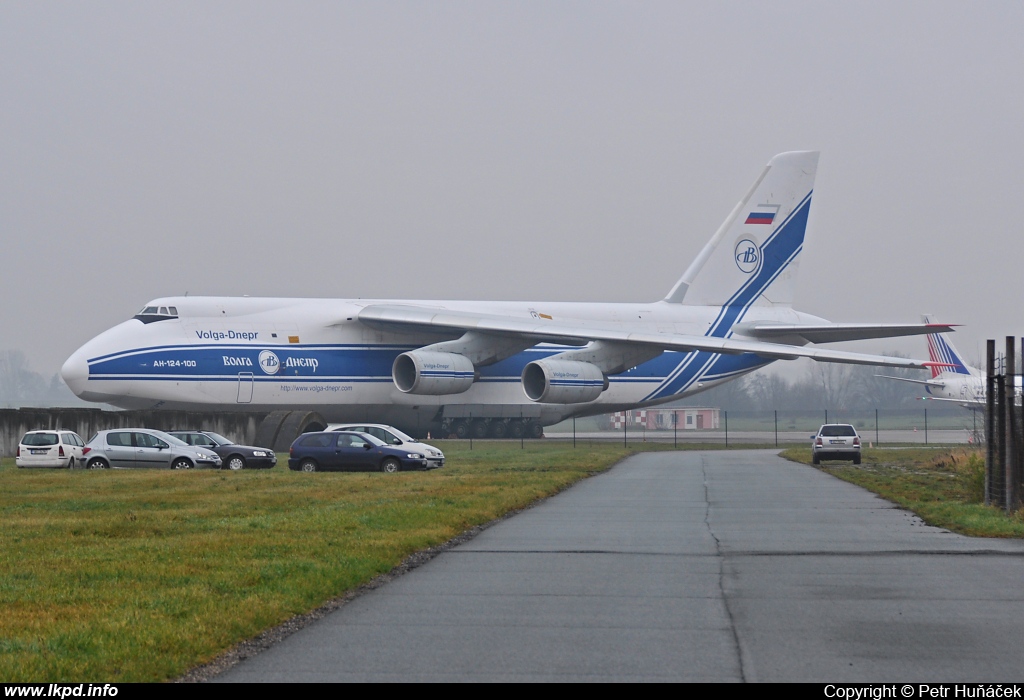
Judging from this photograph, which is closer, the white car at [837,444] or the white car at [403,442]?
the white car at [403,442]

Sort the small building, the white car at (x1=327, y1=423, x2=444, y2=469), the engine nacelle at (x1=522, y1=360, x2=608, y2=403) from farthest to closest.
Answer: the small building < the engine nacelle at (x1=522, y1=360, x2=608, y2=403) < the white car at (x1=327, y1=423, x2=444, y2=469)

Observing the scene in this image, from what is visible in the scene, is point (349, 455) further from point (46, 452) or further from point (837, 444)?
point (837, 444)

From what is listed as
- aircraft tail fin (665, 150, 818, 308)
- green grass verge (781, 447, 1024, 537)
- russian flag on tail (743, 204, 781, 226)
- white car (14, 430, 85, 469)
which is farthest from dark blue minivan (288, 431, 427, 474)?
russian flag on tail (743, 204, 781, 226)

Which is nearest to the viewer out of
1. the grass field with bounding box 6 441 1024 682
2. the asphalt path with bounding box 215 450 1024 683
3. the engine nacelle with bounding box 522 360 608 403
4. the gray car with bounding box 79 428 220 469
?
the asphalt path with bounding box 215 450 1024 683

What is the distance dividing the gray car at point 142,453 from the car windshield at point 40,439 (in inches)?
37.0

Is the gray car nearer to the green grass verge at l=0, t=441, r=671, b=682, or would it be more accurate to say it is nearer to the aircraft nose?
the green grass verge at l=0, t=441, r=671, b=682

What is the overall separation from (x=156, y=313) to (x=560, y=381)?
13031mm

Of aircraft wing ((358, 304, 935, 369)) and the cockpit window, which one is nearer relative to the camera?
aircraft wing ((358, 304, 935, 369))

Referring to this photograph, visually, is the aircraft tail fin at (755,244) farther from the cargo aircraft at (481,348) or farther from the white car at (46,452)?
the white car at (46,452)

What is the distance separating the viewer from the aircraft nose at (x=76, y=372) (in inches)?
1444

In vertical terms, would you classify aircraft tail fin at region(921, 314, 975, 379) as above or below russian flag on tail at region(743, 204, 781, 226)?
below

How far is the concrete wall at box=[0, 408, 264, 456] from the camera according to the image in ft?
119

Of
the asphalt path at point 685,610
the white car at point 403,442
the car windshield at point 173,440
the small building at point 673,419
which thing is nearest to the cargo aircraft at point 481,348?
the white car at point 403,442

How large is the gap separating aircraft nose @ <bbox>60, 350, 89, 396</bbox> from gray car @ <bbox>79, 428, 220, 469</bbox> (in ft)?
20.0
